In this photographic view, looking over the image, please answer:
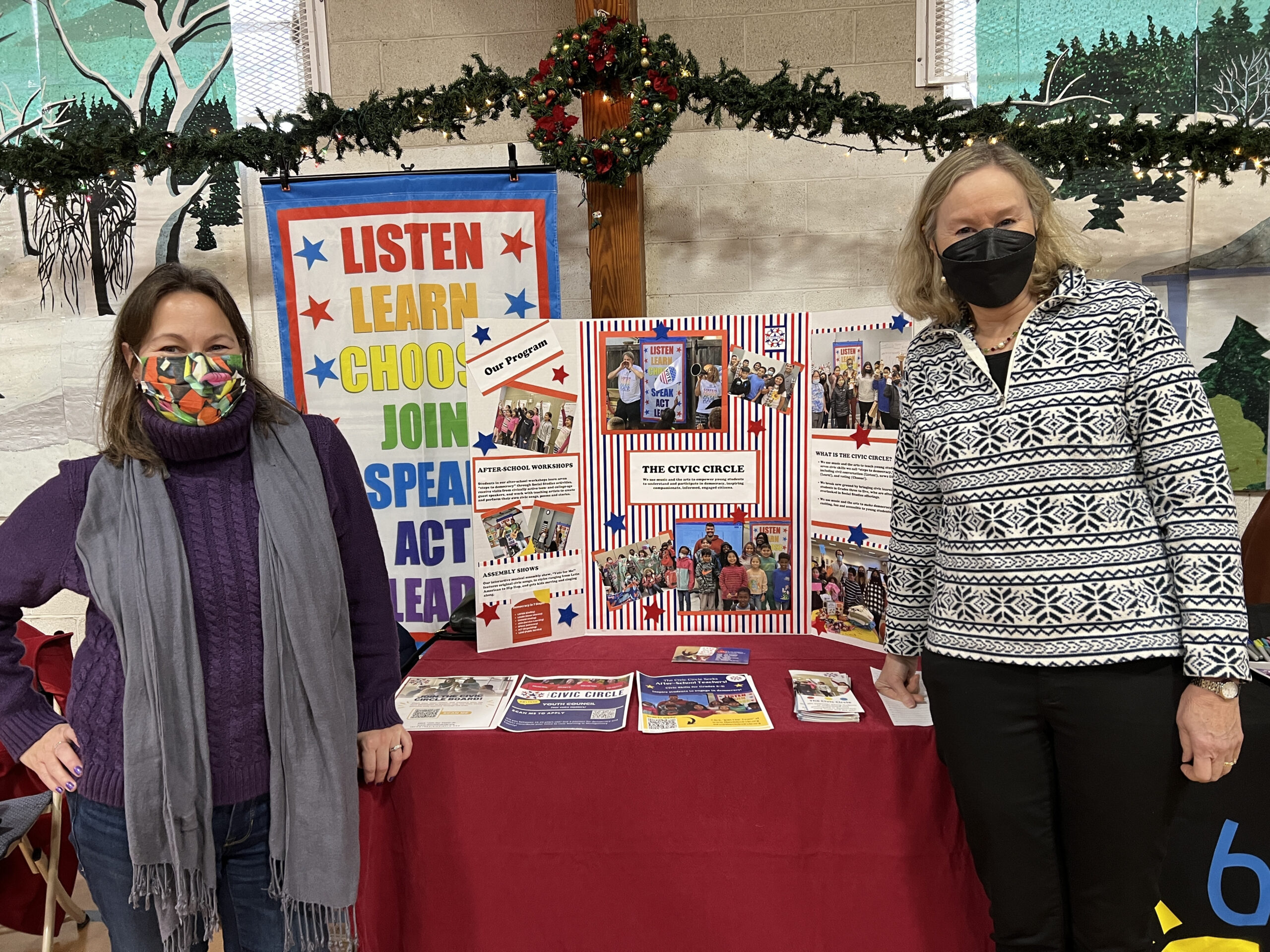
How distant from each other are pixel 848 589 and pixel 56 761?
5.82 feet

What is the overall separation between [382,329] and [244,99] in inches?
51.1

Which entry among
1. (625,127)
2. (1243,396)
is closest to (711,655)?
(625,127)

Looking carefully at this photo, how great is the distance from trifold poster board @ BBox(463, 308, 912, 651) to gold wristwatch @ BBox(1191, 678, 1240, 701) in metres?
0.99

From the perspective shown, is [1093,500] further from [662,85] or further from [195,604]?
[662,85]

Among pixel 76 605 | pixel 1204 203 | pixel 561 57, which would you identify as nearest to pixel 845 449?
pixel 561 57

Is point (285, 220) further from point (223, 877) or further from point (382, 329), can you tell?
point (223, 877)

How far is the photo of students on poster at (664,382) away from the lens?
7.18ft

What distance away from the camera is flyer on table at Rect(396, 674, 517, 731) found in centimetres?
172

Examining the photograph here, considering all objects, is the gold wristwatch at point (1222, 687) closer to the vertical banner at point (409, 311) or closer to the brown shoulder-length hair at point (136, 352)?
the brown shoulder-length hair at point (136, 352)

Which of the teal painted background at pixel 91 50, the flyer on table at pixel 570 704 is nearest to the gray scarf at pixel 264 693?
the flyer on table at pixel 570 704

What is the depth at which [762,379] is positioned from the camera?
86.1 inches

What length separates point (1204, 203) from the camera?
2869mm

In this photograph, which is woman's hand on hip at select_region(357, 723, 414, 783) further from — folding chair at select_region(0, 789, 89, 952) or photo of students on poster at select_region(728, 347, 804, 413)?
photo of students on poster at select_region(728, 347, 804, 413)

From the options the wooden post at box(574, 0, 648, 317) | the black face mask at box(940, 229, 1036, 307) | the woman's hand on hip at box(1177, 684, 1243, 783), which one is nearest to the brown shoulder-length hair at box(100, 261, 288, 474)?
the black face mask at box(940, 229, 1036, 307)
